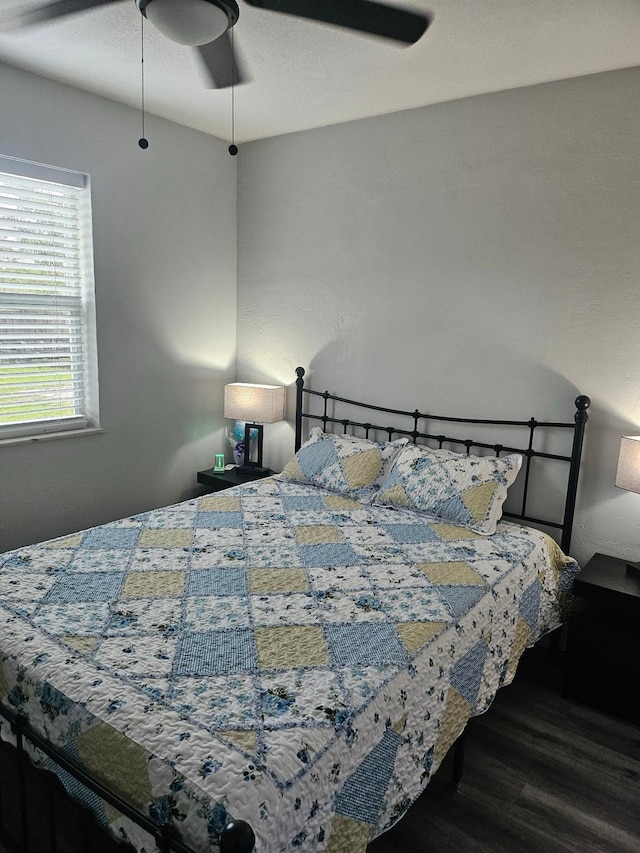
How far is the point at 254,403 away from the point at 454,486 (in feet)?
4.77

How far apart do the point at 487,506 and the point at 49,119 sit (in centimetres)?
286

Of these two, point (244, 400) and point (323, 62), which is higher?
point (323, 62)

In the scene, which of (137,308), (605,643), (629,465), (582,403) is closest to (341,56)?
(137,308)

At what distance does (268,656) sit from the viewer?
1.62 m

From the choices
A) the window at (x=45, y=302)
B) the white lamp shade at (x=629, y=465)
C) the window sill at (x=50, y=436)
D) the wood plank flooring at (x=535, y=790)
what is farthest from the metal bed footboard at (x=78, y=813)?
the white lamp shade at (x=629, y=465)

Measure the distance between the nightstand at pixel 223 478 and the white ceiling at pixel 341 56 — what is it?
213 cm

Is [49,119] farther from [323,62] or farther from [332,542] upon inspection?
[332,542]

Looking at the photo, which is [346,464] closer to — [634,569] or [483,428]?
[483,428]

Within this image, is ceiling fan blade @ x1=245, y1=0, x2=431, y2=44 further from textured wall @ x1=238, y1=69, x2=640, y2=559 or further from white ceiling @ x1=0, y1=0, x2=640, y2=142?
textured wall @ x1=238, y1=69, x2=640, y2=559

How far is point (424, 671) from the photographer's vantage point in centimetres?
170

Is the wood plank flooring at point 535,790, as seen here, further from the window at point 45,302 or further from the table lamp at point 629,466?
the window at point 45,302

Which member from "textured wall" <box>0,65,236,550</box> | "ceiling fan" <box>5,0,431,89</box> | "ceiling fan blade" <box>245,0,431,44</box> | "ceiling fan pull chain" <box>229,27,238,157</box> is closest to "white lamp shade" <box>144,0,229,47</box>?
"ceiling fan" <box>5,0,431,89</box>

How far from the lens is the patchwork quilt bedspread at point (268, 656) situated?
127 cm

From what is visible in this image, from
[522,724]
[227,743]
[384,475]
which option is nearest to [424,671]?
[227,743]
